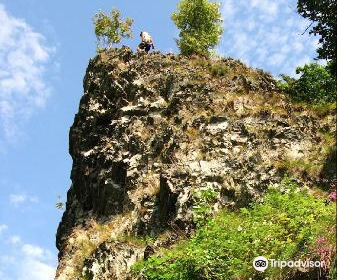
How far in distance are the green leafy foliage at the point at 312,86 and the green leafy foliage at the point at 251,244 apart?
50.3 feet

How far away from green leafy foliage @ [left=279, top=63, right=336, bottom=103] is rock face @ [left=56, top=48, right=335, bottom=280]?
181 centimetres

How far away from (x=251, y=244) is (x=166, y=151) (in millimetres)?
11472

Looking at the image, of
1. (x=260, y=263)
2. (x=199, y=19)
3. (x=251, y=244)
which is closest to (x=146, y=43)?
(x=199, y=19)

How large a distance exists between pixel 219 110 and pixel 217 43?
2101 centimetres

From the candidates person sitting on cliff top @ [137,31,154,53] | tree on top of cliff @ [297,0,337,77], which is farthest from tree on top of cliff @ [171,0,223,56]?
tree on top of cliff @ [297,0,337,77]

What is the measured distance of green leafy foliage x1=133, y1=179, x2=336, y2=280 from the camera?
14297 mm

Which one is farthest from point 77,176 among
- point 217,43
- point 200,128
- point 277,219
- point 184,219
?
point 217,43

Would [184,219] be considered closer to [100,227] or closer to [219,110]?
[100,227]

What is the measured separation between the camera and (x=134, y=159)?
89.3ft

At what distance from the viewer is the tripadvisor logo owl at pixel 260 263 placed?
14.4 metres

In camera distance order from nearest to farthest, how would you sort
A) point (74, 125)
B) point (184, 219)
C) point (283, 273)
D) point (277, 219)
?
point (283, 273) → point (277, 219) → point (184, 219) → point (74, 125)

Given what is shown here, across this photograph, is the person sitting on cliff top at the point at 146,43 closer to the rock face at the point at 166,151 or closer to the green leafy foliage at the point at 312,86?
the rock face at the point at 166,151

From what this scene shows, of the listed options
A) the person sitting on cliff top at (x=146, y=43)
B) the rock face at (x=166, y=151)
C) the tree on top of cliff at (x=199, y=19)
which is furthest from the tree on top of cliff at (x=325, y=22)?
the tree on top of cliff at (x=199, y=19)

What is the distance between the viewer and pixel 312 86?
33.8m
